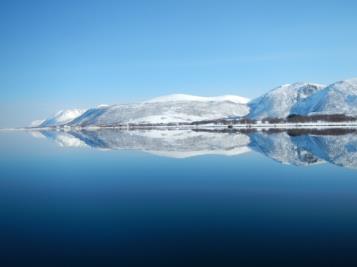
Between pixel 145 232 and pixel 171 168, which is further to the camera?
pixel 171 168

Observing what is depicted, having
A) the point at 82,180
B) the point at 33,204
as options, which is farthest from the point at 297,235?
the point at 82,180

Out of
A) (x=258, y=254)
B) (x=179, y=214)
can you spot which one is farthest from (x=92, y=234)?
(x=258, y=254)

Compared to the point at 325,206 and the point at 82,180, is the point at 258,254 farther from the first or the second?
the point at 82,180

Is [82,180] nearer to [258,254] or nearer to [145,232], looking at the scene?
[145,232]

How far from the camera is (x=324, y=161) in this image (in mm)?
22719

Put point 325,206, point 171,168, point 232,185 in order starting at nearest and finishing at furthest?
point 325,206, point 232,185, point 171,168

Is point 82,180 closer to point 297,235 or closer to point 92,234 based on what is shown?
Result: point 92,234

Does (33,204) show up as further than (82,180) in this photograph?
No

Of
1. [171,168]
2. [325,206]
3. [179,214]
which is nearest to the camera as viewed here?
[179,214]

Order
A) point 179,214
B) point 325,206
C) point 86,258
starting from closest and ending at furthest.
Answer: point 86,258 → point 179,214 → point 325,206

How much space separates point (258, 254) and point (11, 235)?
17.7ft

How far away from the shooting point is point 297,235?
339 inches

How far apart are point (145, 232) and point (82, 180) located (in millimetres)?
9507

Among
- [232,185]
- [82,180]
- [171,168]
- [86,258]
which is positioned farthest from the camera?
[171,168]
